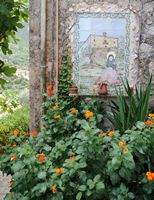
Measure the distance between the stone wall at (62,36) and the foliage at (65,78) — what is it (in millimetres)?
97

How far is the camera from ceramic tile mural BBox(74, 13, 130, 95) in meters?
3.82

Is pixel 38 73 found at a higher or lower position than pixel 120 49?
lower

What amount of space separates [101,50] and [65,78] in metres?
0.51

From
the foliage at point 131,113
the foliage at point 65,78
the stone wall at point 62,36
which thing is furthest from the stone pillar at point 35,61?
the foliage at point 131,113

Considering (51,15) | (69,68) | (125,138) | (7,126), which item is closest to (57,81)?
(69,68)

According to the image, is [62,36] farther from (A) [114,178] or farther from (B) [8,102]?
(B) [8,102]

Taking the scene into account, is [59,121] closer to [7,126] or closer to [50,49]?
[50,49]

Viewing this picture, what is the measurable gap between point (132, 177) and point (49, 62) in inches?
74.4

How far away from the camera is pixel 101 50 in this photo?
385 centimetres

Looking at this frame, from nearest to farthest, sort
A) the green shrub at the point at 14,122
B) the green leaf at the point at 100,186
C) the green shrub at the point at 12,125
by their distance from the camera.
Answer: the green leaf at the point at 100,186 < the green shrub at the point at 12,125 < the green shrub at the point at 14,122

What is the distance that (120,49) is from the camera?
385 centimetres

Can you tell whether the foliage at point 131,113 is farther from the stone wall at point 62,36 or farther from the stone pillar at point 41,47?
the stone pillar at point 41,47

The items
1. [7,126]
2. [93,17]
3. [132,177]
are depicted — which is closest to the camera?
[132,177]

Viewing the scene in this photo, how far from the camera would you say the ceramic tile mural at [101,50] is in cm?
382
